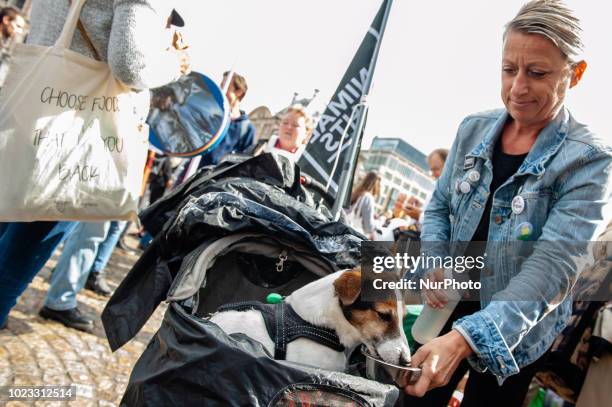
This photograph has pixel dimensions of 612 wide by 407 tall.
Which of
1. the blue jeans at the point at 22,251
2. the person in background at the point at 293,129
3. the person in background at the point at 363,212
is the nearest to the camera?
the blue jeans at the point at 22,251

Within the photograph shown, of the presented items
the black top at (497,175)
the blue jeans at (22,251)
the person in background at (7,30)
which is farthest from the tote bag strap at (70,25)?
the person in background at (7,30)

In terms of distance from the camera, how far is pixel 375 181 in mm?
7504

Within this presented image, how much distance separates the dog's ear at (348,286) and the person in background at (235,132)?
3.92 meters

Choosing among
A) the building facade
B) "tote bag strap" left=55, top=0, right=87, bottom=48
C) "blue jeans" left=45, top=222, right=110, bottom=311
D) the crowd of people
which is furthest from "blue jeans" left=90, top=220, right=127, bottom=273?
the building facade

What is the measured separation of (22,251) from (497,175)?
267cm

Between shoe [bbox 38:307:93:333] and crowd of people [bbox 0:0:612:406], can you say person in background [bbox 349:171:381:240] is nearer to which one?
shoe [bbox 38:307:93:333]

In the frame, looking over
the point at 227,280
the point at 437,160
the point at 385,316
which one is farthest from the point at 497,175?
the point at 437,160

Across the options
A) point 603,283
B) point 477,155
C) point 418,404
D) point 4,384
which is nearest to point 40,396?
point 4,384

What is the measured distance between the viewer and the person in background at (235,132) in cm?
565

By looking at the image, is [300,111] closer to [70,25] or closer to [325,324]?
[70,25]

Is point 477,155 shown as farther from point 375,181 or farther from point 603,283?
point 375,181

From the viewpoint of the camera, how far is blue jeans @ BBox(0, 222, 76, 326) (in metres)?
2.77

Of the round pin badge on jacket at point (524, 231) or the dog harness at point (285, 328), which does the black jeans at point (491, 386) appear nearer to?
the round pin badge on jacket at point (524, 231)

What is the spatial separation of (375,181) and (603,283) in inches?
181
